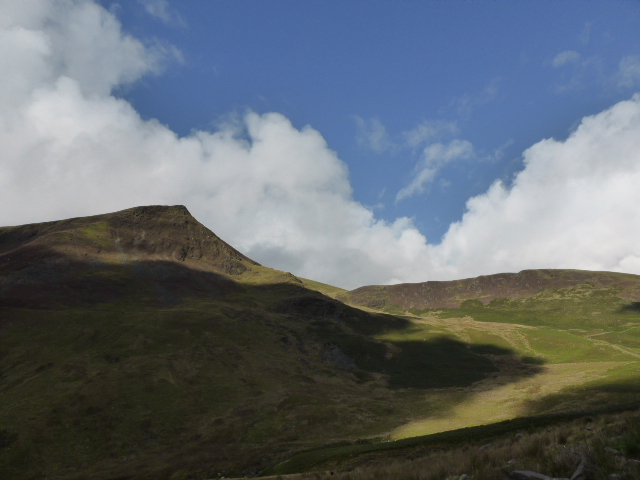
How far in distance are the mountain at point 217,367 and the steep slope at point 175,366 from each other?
16.2 inches

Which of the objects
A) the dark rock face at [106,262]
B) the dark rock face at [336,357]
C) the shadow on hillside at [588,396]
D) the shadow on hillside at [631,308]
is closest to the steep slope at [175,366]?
the dark rock face at [336,357]

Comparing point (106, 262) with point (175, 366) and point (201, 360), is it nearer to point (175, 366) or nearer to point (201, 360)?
point (201, 360)

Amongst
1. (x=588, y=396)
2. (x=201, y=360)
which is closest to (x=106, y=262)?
(x=201, y=360)

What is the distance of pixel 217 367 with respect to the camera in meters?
91.1

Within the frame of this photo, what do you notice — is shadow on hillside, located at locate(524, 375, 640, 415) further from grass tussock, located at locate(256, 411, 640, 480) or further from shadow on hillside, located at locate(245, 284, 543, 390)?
grass tussock, located at locate(256, 411, 640, 480)

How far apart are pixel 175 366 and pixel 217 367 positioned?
10.5 metres

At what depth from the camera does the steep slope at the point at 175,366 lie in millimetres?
56562

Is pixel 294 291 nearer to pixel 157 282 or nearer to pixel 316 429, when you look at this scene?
pixel 157 282

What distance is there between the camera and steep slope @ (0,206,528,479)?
56562 mm

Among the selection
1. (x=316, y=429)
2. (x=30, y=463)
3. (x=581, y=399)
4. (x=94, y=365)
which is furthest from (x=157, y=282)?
(x=581, y=399)

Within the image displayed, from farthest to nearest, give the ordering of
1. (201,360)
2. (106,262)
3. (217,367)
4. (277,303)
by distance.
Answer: (277,303) → (106,262) → (201,360) → (217,367)

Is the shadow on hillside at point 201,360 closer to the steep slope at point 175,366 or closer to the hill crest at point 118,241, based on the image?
the steep slope at point 175,366

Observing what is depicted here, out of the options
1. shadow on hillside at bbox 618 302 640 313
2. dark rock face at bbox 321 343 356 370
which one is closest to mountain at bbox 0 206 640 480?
dark rock face at bbox 321 343 356 370

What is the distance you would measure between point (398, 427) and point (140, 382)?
55.0 meters
